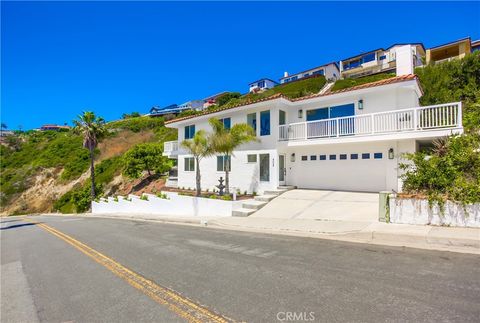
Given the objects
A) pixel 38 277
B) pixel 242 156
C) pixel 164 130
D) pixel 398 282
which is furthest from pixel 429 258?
pixel 164 130

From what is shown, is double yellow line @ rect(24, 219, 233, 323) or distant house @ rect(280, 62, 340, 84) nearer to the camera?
double yellow line @ rect(24, 219, 233, 323)

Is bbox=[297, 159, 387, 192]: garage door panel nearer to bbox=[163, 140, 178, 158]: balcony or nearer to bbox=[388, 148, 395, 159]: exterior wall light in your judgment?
bbox=[388, 148, 395, 159]: exterior wall light

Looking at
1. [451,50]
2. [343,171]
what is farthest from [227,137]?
[451,50]

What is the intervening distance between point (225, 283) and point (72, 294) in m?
2.79

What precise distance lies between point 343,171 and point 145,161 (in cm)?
2252

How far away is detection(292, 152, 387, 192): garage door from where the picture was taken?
15.3 meters

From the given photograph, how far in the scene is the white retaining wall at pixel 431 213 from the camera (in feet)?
27.7

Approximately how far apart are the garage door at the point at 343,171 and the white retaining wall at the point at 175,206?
520 centimetres

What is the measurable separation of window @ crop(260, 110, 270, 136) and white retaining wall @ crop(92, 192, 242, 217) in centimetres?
551

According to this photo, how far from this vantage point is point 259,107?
18672mm

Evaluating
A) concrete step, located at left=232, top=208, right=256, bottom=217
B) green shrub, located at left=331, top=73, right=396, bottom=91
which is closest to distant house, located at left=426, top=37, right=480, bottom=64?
green shrub, located at left=331, top=73, right=396, bottom=91

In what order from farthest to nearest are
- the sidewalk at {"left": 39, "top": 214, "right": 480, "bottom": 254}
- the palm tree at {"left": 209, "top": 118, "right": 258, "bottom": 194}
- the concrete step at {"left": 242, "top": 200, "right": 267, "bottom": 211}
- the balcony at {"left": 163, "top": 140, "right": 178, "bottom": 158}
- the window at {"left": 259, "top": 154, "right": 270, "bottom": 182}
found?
the balcony at {"left": 163, "top": 140, "right": 178, "bottom": 158}, the window at {"left": 259, "top": 154, "right": 270, "bottom": 182}, the palm tree at {"left": 209, "top": 118, "right": 258, "bottom": 194}, the concrete step at {"left": 242, "top": 200, "right": 267, "bottom": 211}, the sidewalk at {"left": 39, "top": 214, "right": 480, "bottom": 254}

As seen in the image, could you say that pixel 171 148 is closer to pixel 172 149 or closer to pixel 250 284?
pixel 172 149

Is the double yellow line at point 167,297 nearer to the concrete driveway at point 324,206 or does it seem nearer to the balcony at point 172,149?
the concrete driveway at point 324,206
